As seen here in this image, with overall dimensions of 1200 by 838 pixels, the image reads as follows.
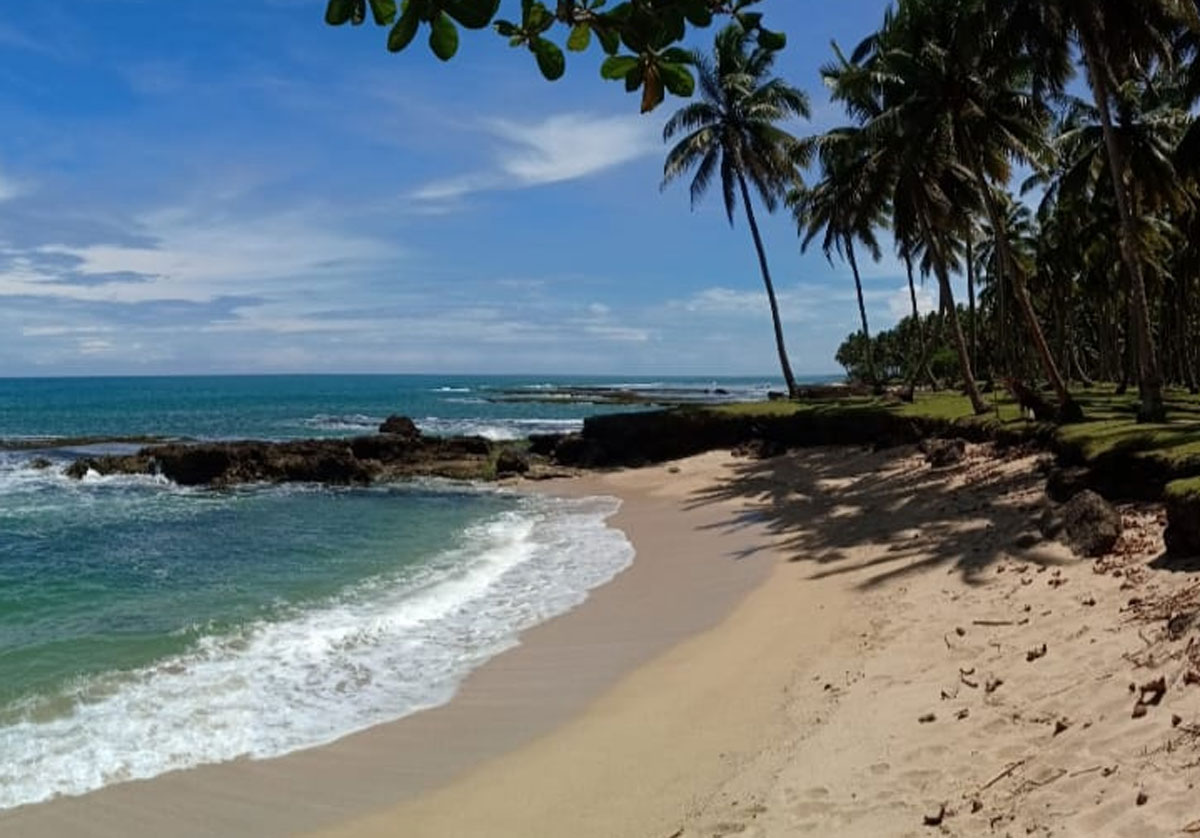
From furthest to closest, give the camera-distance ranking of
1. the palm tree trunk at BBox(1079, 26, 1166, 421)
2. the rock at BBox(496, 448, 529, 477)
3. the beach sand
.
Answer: the rock at BBox(496, 448, 529, 477) < the palm tree trunk at BBox(1079, 26, 1166, 421) < the beach sand

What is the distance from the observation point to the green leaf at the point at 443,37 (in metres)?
2.21

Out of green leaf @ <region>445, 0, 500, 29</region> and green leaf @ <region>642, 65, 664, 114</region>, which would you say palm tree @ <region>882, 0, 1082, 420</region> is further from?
green leaf @ <region>445, 0, 500, 29</region>

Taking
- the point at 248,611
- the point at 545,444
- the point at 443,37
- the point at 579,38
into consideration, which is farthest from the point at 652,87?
the point at 545,444

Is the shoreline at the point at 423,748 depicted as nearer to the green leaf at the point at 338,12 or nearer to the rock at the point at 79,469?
the green leaf at the point at 338,12

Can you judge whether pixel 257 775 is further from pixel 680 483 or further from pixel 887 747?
pixel 680 483

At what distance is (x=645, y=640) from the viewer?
34.0 feet

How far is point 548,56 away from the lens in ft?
7.64

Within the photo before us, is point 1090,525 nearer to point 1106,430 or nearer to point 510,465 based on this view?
point 1106,430

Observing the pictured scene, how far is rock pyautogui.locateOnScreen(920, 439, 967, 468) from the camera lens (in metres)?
19.1

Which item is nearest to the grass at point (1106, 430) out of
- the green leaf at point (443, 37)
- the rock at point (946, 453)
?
the rock at point (946, 453)

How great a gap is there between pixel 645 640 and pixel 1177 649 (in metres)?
5.63

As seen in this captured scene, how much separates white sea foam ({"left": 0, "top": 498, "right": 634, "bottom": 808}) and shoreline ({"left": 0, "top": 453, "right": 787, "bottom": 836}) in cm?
25

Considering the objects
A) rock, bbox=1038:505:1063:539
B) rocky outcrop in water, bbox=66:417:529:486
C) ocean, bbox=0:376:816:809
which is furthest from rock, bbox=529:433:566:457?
rock, bbox=1038:505:1063:539

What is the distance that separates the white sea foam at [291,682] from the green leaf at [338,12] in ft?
21.7
